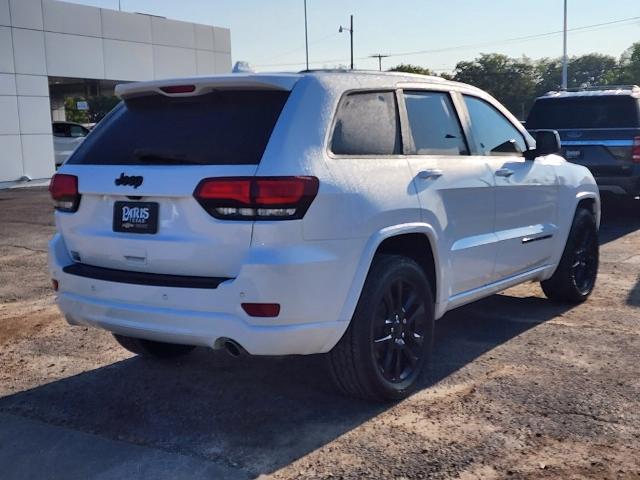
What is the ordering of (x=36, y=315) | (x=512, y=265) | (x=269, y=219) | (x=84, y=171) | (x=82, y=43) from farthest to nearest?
(x=82, y=43)
(x=36, y=315)
(x=512, y=265)
(x=84, y=171)
(x=269, y=219)

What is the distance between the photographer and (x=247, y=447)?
3.82 m

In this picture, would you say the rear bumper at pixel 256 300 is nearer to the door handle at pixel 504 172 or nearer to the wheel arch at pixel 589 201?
the door handle at pixel 504 172

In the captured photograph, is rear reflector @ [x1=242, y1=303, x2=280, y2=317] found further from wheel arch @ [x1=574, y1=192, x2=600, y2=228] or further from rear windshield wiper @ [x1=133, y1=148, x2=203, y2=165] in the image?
wheel arch @ [x1=574, y1=192, x2=600, y2=228]

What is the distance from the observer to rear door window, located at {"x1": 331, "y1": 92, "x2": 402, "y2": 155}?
163 inches

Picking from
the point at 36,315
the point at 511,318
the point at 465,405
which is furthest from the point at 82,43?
the point at 465,405

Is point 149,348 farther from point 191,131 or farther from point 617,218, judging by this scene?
point 617,218

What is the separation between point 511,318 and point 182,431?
316cm

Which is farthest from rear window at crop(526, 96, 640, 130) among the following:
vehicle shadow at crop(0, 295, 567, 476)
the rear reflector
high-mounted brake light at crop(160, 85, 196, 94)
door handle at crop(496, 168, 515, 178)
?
the rear reflector

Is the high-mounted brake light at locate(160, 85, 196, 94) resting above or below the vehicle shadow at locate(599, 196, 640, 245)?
above

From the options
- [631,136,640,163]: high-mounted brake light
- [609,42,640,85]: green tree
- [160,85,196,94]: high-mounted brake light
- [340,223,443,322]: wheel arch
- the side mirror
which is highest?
[609,42,640,85]: green tree

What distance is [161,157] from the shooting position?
4043mm

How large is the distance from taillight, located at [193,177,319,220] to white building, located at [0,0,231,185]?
64.7 feet

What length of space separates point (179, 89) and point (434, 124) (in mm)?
1674

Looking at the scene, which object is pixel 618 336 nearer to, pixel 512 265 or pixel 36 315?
pixel 512 265
